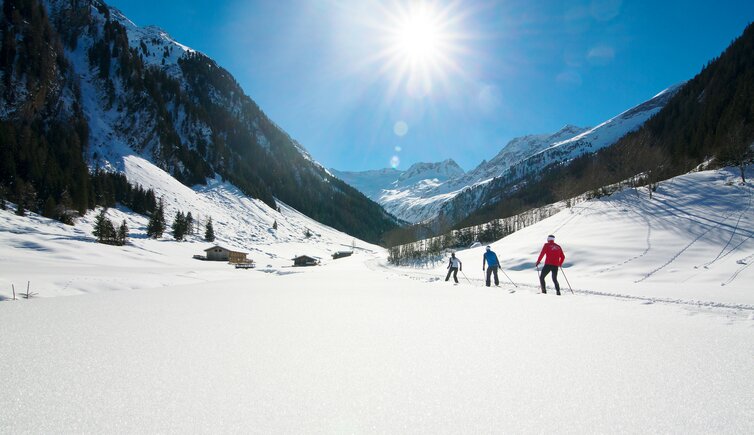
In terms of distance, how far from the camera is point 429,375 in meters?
3.35

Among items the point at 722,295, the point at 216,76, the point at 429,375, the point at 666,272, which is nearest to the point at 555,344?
the point at 429,375

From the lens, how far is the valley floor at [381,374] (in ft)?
7.97

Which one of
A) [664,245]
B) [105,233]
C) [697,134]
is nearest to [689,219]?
[664,245]

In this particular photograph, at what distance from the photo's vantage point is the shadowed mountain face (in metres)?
80.4

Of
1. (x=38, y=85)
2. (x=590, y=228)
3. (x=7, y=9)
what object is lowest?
(x=590, y=228)

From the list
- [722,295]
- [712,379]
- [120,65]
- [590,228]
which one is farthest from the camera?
[120,65]

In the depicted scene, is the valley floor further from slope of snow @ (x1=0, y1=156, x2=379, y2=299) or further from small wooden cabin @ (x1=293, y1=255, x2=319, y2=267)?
small wooden cabin @ (x1=293, y1=255, x2=319, y2=267)

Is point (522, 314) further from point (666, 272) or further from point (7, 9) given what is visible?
point (7, 9)

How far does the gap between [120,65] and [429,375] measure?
162 m

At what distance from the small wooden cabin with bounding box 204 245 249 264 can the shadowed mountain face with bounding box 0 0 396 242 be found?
29.5m

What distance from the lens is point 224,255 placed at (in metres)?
62.0

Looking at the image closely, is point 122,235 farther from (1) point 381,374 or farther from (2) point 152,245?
(1) point 381,374

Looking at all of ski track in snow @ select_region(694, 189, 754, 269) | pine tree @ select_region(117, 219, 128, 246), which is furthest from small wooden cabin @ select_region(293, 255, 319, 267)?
ski track in snow @ select_region(694, 189, 754, 269)

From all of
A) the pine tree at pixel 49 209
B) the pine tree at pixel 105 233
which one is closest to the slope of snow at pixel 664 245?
the pine tree at pixel 105 233
